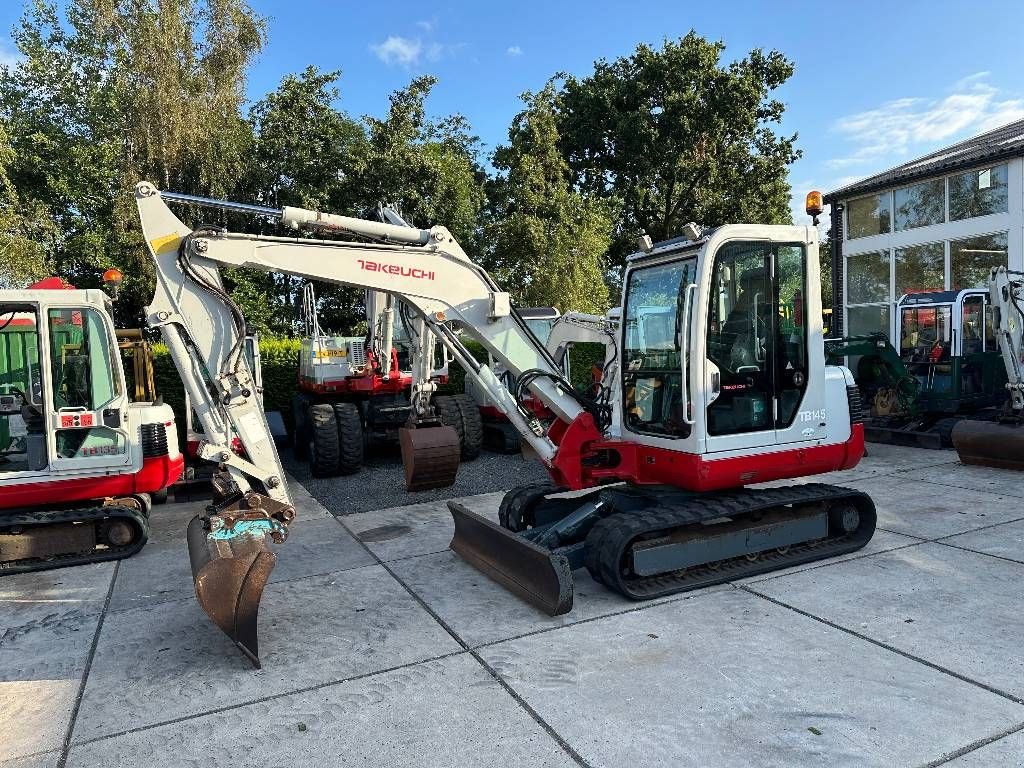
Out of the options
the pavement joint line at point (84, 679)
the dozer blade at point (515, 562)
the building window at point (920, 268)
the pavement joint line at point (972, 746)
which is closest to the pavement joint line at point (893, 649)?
the pavement joint line at point (972, 746)

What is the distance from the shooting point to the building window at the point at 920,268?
50.9 ft

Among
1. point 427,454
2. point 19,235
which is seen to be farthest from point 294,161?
point 427,454

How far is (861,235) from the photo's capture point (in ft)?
56.6

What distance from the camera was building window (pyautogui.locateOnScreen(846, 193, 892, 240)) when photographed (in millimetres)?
16656

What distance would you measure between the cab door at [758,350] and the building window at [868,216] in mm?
13117

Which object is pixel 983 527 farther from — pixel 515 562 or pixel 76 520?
pixel 76 520

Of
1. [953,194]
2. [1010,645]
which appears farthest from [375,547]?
[953,194]

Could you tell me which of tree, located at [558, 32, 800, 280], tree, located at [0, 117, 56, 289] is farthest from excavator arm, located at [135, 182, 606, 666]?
tree, located at [558, 32, 800, 280]

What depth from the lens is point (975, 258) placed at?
1488 centimetres

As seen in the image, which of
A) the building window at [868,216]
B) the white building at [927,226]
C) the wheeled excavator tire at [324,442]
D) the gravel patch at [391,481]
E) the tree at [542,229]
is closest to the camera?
the gravel patch at [391,481]

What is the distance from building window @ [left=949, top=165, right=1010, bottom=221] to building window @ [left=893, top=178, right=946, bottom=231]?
25 cm

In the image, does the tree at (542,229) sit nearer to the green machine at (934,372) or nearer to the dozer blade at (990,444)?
the green machine at (934,372)

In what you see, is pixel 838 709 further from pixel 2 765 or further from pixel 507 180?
pixel 507 180

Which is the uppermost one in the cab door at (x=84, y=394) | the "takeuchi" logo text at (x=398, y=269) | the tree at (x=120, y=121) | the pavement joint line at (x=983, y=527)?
the tree at (x=120, y=121)
